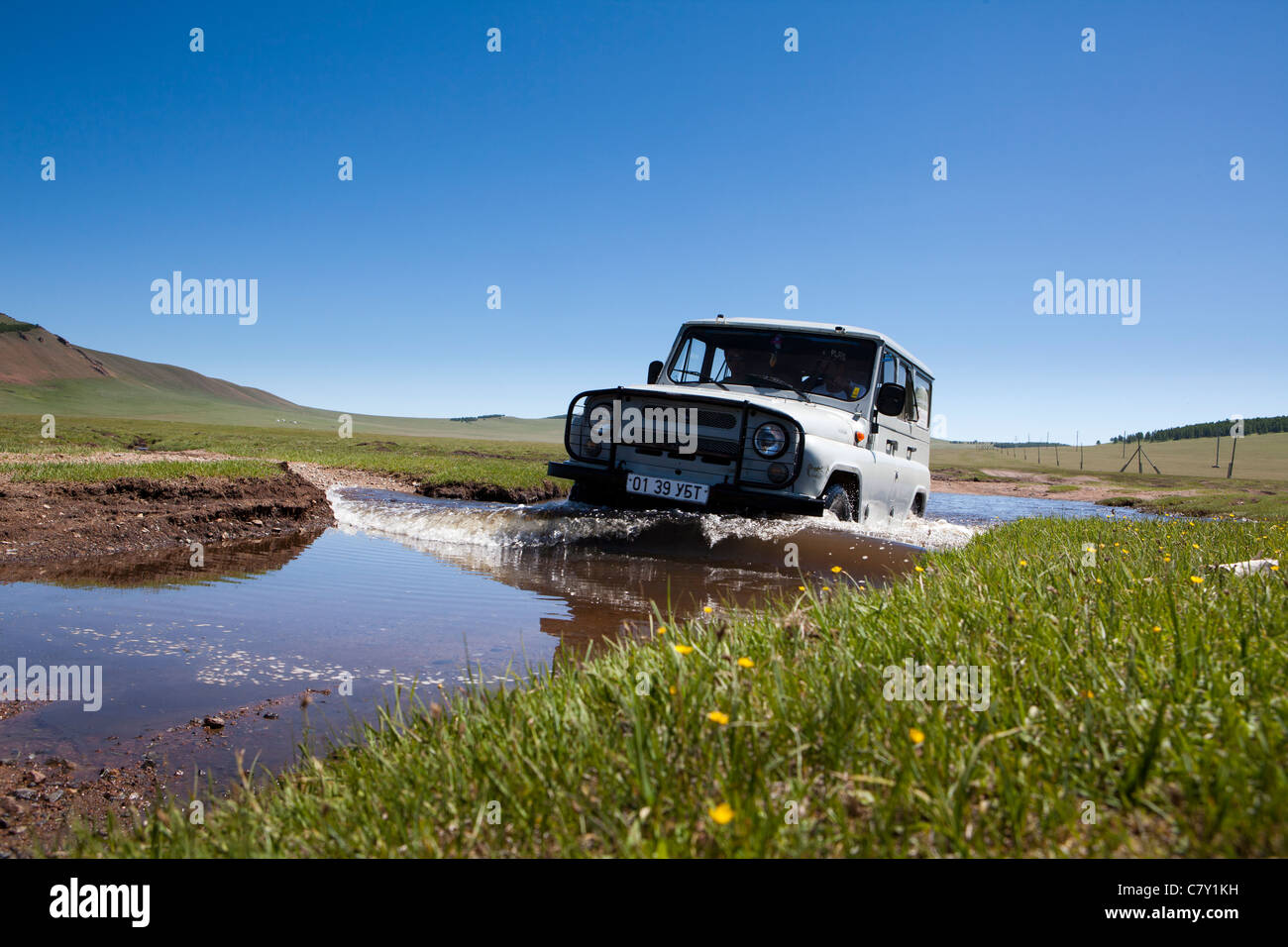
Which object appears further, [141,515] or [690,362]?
[690,362]

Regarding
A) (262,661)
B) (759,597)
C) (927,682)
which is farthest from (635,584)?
(927,682)

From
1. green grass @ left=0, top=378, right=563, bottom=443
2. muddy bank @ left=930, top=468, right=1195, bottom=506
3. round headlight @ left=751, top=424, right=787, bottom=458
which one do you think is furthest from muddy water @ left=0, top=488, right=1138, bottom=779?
green grass @ left=0, top=378, right=563, bottom=443

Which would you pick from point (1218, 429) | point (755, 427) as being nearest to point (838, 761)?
point (755, 427)

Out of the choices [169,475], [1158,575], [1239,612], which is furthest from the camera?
[169,475]

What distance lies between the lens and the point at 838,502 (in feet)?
24.1

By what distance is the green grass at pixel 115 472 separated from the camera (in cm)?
966

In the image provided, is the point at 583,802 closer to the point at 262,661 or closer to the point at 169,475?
the point at 262,661

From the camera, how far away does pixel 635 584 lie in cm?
611

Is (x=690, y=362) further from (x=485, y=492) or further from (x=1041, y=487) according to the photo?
(x=1041, y=487)

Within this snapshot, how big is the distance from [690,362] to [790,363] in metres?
1.25

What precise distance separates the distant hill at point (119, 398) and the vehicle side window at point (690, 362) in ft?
323

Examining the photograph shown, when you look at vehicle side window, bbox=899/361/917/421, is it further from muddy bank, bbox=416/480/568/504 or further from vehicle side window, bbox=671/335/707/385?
muddy bank, bbox=416/480/568/504

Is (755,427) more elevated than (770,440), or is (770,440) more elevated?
(755,427)
